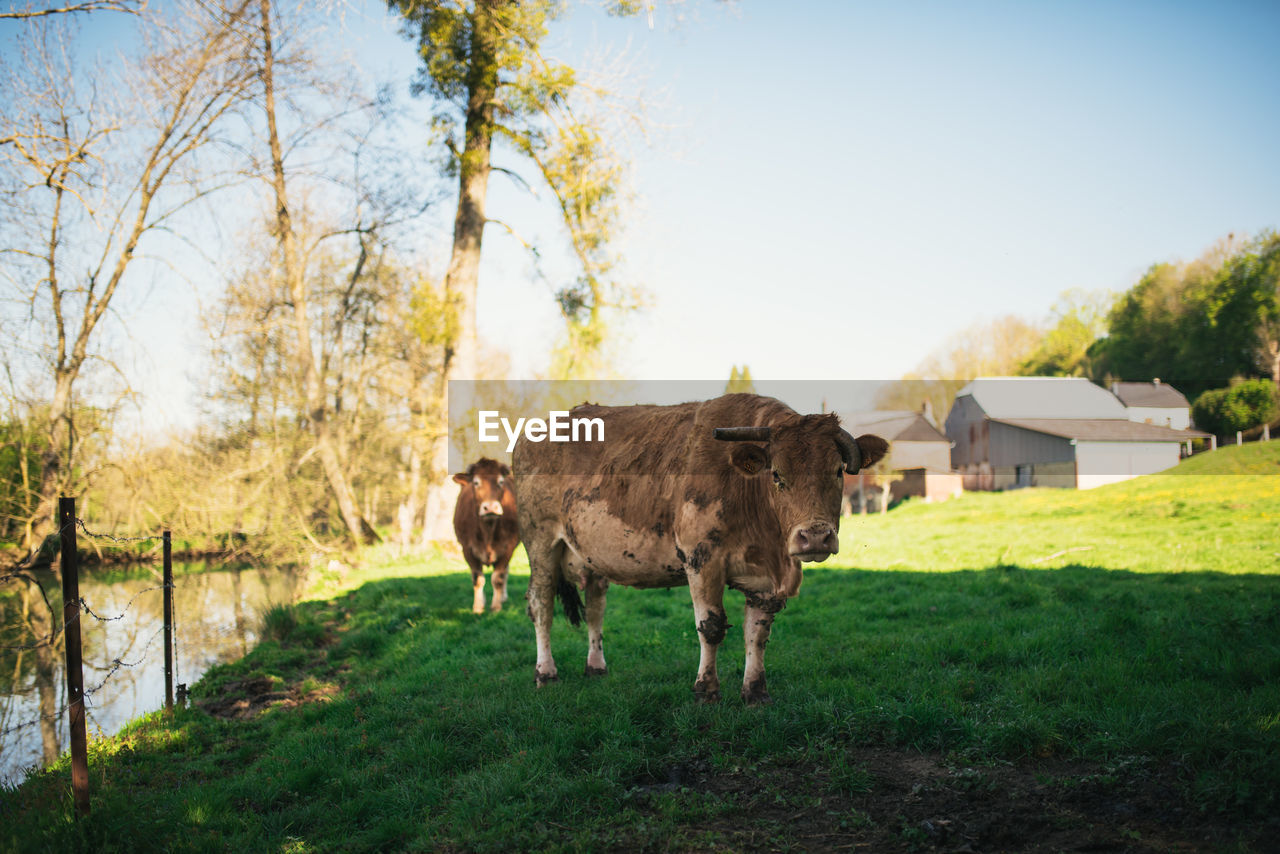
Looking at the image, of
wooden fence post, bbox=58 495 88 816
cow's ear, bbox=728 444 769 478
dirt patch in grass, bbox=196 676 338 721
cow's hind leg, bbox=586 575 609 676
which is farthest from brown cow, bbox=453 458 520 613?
cow's ear, bbox=728 444 769 478

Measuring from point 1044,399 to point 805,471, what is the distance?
4531 cm

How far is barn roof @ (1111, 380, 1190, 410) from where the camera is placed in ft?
124

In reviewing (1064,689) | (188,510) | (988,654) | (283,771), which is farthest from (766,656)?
(188,510)

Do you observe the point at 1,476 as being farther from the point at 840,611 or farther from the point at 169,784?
the point at 840,611

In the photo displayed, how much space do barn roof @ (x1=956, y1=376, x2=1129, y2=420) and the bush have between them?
11.2 feet

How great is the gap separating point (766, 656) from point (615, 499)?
76.5 inches

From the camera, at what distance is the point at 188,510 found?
1802 cm

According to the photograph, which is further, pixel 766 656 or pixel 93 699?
pixel 93 699

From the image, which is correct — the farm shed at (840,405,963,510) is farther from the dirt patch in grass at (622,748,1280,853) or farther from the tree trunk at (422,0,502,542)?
the dirt patch in grass at (622,748,1280,853)

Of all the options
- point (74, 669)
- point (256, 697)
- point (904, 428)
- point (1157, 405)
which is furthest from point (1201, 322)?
point (74, 669)

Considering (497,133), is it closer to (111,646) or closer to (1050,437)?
(111,646)

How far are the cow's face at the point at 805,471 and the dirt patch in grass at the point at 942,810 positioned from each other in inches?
47.9

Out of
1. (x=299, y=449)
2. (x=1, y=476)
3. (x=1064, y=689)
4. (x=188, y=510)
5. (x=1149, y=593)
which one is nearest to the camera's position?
(x=1064, y=689)

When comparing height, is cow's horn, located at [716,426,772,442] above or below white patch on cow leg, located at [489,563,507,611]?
above
